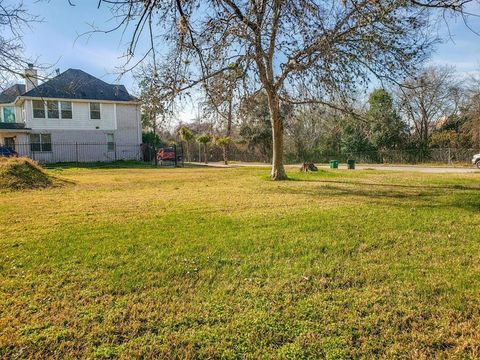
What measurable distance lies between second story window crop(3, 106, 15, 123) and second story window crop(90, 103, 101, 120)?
31.6 ft

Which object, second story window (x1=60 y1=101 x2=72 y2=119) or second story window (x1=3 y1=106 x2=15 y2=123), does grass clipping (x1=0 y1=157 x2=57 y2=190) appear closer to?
second story window (x1=60 y1=101 x2=72 y2=119)

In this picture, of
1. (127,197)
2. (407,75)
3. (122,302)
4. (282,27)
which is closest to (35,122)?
(127,197)

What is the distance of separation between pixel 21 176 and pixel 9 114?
26.0 metres

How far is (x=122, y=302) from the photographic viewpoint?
9.66 ft

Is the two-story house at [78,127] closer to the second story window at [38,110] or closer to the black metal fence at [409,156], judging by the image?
the second story window at [38,110]

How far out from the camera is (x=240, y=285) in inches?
129

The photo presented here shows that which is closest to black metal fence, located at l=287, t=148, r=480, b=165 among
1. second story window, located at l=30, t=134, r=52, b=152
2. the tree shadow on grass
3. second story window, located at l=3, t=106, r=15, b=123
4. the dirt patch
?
the tree shadow on grass

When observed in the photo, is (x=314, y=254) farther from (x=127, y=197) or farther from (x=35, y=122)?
(x=35, y=122)

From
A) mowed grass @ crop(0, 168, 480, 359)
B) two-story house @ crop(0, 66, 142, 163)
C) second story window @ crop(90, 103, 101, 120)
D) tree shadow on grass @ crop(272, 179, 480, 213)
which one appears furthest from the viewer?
second story window @ crop(90, 103, 101, 120)

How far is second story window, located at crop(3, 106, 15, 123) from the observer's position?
102ft

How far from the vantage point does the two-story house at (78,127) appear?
25.0m

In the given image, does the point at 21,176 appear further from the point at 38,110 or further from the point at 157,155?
the point at 38,110

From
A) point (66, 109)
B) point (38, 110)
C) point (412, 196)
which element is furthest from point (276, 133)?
point (38, 110)

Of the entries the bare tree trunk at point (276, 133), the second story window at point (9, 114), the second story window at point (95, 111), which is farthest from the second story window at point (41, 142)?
the bare tree trunk at point (276, 133)
